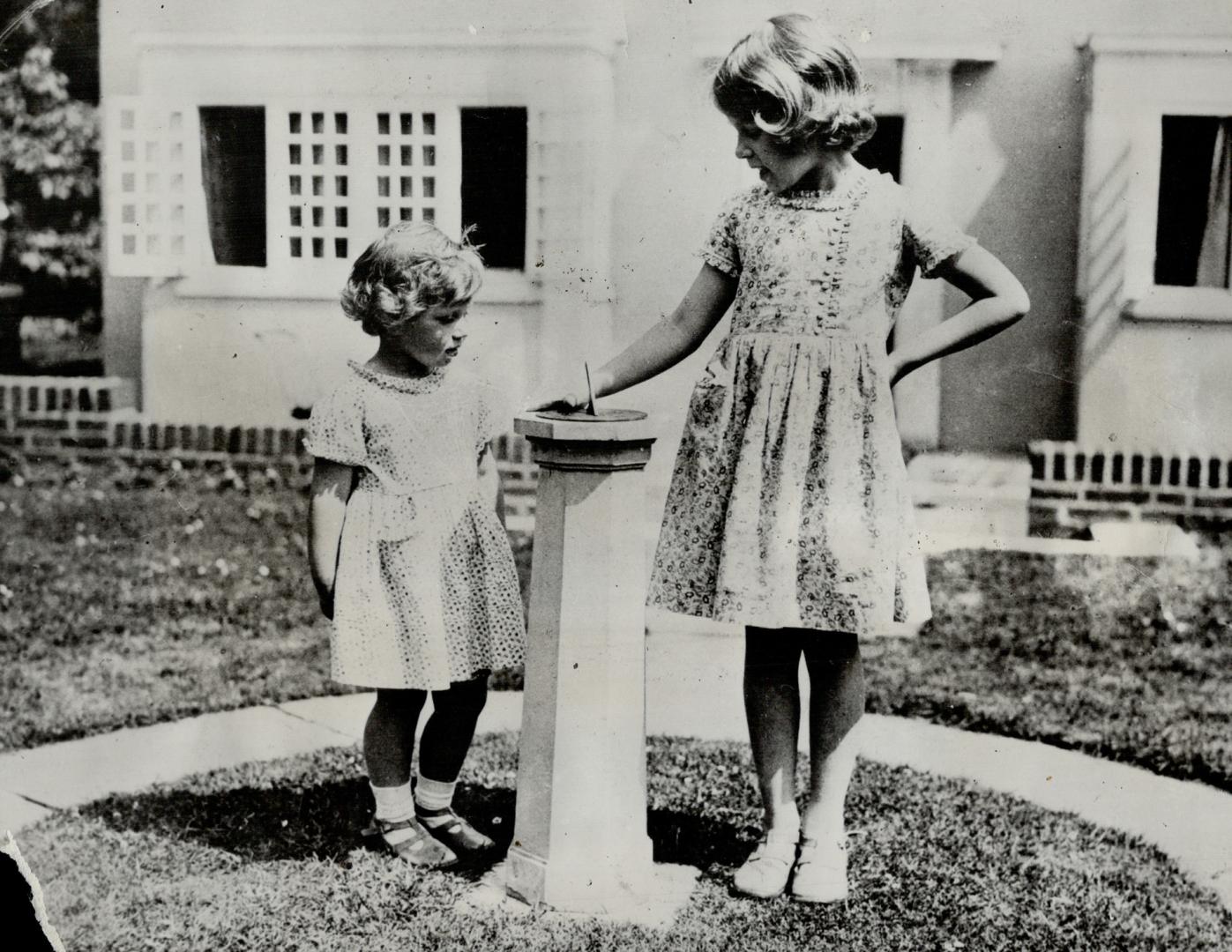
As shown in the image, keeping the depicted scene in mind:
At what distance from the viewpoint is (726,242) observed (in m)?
2.75

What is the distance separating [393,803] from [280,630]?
79.7 inches

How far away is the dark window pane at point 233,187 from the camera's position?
4023 mm

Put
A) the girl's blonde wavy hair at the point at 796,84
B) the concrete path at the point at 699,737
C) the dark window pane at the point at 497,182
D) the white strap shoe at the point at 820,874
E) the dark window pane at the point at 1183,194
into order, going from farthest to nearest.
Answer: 1. the dark window pane at the point at 1183,194
2. the dark window pane at the point at 497,182
3. the concrete path at the point at 699,737
4. the white strap shoe at the point at 820,874
5. the girl's blonde wavy hair at the point at 796,84

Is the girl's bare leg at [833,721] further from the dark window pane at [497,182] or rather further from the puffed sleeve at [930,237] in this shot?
the dark window pane at [497,182]

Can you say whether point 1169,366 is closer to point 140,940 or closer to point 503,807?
point 503,807

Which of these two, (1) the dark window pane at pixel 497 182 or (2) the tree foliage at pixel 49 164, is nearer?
(1) the dark window pane at pixel 497 182

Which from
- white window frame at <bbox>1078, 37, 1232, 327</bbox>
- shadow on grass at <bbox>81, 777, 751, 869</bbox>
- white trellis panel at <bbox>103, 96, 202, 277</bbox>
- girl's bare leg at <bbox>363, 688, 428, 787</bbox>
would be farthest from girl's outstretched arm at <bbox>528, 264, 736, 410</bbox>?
white trellis panel at <bbox>103, 96, 202, 277</bbox>

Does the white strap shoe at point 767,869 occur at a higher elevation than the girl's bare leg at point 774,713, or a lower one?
lower

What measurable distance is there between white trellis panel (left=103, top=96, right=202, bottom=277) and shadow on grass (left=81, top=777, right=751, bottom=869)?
1782 mm

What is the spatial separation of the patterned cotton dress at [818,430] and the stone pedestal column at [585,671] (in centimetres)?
21

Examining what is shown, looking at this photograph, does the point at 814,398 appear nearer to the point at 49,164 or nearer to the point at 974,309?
the point at 974,309

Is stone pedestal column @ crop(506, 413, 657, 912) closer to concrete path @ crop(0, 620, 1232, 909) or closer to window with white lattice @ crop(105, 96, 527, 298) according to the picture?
concrete path @ crop(0, 620, 1232, 909)

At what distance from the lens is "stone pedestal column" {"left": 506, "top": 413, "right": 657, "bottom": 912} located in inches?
100

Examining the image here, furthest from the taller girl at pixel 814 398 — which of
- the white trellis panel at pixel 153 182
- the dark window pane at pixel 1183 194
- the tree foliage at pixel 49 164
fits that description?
the tree foliage at pixel 49 164
